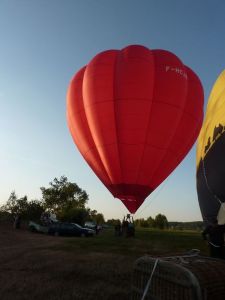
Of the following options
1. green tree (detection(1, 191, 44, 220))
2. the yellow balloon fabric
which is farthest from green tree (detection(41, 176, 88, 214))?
the yellow balloon fabric

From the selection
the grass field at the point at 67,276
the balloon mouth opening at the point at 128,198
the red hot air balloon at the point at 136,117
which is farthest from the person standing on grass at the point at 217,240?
the balloon mouth opening at the point at 128,198

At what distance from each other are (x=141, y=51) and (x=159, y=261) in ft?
44.7

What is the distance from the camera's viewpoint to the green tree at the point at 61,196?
74.1 metres

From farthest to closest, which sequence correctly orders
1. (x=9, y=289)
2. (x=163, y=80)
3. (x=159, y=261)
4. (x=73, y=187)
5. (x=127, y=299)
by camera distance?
(x=73, y=187) → (x=163, y=80) → (x=9, y=289) → (x=127, y=299) → (x=159, y=261)

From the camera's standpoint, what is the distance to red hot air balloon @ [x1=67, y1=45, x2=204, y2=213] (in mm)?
15609

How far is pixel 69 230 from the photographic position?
1136 inches

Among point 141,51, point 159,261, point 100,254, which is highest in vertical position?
point 141,51

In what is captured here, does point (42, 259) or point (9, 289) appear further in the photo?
point (42, 259)

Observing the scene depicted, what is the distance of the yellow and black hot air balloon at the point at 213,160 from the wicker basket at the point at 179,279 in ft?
19.5

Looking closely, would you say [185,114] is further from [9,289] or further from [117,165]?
[9,289]

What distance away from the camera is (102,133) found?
16.0 meters

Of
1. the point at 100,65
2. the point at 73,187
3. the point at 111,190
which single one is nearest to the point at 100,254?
the point at 111,190

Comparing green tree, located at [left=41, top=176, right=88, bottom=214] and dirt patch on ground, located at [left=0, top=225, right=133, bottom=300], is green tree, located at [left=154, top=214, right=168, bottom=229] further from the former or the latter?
dirt patch on ground, located at [left=0, top=225, right=133, bottom=300]

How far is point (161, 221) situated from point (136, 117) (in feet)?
353
